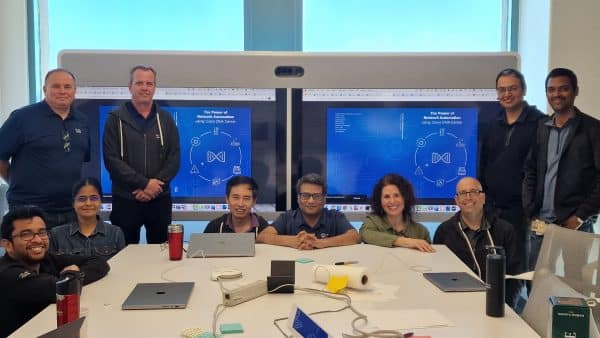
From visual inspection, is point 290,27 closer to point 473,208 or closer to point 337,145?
point 337,145

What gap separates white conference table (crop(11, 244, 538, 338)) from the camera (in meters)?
1.60

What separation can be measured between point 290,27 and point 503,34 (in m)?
1.79

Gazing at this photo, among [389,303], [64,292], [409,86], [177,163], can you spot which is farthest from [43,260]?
[409,86]

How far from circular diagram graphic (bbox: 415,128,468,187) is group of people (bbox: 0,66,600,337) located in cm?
28

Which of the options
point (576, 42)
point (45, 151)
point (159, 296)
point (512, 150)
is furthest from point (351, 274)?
point (576, 42)

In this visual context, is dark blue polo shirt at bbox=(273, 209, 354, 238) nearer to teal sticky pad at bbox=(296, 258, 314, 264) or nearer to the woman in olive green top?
the woman in olive green top

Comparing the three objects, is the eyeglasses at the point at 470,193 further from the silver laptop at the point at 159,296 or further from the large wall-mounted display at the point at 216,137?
the silver laptop at the point at 159,296

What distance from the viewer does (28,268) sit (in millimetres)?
2143

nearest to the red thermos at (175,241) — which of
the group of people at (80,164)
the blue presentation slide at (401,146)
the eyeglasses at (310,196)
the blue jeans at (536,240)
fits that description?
the group of people at (80,164)

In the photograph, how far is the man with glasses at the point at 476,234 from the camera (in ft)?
8.98

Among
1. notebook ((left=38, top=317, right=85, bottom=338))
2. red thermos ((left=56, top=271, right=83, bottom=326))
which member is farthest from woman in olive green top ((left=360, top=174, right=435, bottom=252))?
notebook ((left=38, top=317, right=85, bottom=338))

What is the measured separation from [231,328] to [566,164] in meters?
2.25

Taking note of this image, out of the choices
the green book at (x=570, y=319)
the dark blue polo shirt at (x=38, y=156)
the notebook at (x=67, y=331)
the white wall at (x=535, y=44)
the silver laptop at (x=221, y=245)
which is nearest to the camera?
the notebook at (x=67, y=331)

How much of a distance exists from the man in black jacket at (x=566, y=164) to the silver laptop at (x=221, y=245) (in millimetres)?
1662
